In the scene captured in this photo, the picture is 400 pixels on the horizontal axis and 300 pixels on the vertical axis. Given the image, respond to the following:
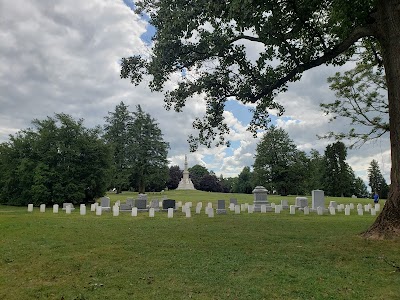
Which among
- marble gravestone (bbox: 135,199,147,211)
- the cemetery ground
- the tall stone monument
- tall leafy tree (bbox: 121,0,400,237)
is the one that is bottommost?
the cemetery ground

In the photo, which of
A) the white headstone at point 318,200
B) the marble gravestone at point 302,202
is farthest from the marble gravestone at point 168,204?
the white headstone at point 318,200

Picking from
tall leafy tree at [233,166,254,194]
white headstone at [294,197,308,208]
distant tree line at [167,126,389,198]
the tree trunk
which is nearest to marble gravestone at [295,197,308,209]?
white headstone at [294,197,308,208]

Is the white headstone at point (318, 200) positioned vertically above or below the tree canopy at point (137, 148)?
below

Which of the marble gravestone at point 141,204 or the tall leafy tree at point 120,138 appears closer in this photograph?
the marble gravestone at point 141,204

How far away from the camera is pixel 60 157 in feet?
102

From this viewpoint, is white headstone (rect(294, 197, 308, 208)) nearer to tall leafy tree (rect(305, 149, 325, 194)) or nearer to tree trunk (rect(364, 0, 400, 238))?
tree trunk (rect(364, 0, 400, 238))

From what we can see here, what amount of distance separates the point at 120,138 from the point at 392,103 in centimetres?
5263

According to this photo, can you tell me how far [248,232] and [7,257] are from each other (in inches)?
309

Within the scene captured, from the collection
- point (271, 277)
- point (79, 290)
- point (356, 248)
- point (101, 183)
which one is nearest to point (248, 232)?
point (356, 248)

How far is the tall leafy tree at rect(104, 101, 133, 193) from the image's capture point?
5506 cm

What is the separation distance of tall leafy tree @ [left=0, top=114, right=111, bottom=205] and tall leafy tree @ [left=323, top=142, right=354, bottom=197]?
47314 millimetres

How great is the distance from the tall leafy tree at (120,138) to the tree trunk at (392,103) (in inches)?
1804

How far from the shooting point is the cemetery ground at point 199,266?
654 cm

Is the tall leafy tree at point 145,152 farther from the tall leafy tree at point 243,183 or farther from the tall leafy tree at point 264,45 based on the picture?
the tall leafy tree at point 264,45
